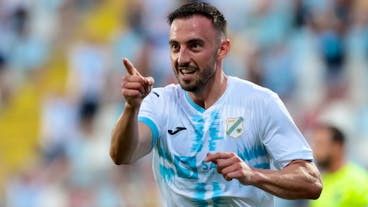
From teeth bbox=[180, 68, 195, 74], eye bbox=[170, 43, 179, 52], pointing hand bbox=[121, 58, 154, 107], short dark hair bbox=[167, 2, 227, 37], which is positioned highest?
short dark hair bbox=[167, 2, 227, 37]

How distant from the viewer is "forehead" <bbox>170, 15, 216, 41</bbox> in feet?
18.5

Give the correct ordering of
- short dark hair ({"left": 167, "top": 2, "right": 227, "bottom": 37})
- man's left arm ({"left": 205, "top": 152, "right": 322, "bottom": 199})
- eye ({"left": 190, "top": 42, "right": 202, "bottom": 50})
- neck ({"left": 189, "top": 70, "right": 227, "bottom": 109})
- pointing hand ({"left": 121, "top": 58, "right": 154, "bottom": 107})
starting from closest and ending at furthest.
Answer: man's left arm ({"left": 205, "top": 152, "right": 322, "bottom": 199}) → pointing hand ({"left": 121, "top": 58, "right": 154, "bottom": 107}) → eye ({"left": 190, "top": 42, "right": 202, "bottom": 50}) → short dark hair ({"left": 167, "top": 2, "right": 227, "bottom": 37}) → neck ({"left": 189, "top": 70, "right": 227, "bottom": 109})

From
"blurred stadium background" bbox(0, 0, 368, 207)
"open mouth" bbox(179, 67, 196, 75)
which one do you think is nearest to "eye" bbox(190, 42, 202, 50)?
"open mouth" bbox(179, 67, 196, 75)

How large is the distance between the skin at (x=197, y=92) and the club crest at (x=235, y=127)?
0.66ft

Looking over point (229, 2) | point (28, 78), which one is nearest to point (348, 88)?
point (229, 2)

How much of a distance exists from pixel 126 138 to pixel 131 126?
0.28ft

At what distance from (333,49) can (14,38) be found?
215 inches

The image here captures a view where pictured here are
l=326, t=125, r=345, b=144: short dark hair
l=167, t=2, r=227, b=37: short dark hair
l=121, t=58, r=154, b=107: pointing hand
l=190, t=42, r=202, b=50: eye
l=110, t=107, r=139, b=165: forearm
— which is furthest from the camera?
l=326, t=125, r=345, b=144: short dark hair

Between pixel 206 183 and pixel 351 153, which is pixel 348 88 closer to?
pixel 351 153

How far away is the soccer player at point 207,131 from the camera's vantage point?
5.59 m

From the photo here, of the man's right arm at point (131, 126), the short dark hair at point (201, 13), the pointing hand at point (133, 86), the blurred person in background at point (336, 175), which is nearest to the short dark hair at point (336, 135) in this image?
the blurred person in background at point (336, 175)

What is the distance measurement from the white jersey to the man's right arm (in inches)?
5.2

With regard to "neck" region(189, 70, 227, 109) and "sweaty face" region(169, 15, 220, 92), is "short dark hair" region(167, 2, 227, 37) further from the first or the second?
"neck" region(189, 70, 227, 109)

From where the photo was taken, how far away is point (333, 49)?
11.8m
